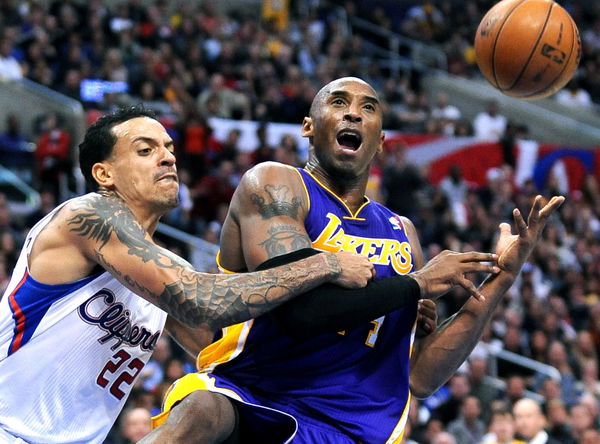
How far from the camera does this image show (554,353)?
1252 cm

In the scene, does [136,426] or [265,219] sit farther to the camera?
[136,426]

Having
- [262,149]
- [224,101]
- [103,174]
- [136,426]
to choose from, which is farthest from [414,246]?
[224,101]

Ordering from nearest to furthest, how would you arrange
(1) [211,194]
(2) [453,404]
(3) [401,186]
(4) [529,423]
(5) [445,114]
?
(4) [529,423] < (2) [453,404] < (1) [211,194] < (3) [401,186] < (5) [445,114]

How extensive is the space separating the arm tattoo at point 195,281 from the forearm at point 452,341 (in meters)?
1.00

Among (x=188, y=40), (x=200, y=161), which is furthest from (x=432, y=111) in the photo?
(x=200, y=161)

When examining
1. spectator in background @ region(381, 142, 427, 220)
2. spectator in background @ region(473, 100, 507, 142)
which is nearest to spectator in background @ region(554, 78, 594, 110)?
spectator in background @ region(473, 100, 507, 142)

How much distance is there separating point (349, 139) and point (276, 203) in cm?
54

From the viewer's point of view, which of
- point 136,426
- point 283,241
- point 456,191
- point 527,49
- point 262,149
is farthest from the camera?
point 456,191

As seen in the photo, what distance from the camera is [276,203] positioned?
14.2ft

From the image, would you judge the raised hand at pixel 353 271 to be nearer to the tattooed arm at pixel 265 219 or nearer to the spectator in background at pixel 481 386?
the tattooed arm at pixel 265 219

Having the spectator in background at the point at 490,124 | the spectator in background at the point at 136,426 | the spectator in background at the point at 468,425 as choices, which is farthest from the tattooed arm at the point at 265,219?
the spectator in background at the point at 490,124

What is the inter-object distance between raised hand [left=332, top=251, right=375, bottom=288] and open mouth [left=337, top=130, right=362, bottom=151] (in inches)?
25.6

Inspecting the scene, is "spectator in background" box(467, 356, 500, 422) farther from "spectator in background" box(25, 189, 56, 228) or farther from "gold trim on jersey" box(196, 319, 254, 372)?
"gold trim on jersey" box(196, 319, 254, 372)

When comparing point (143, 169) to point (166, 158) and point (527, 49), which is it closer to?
point (166, 158)
